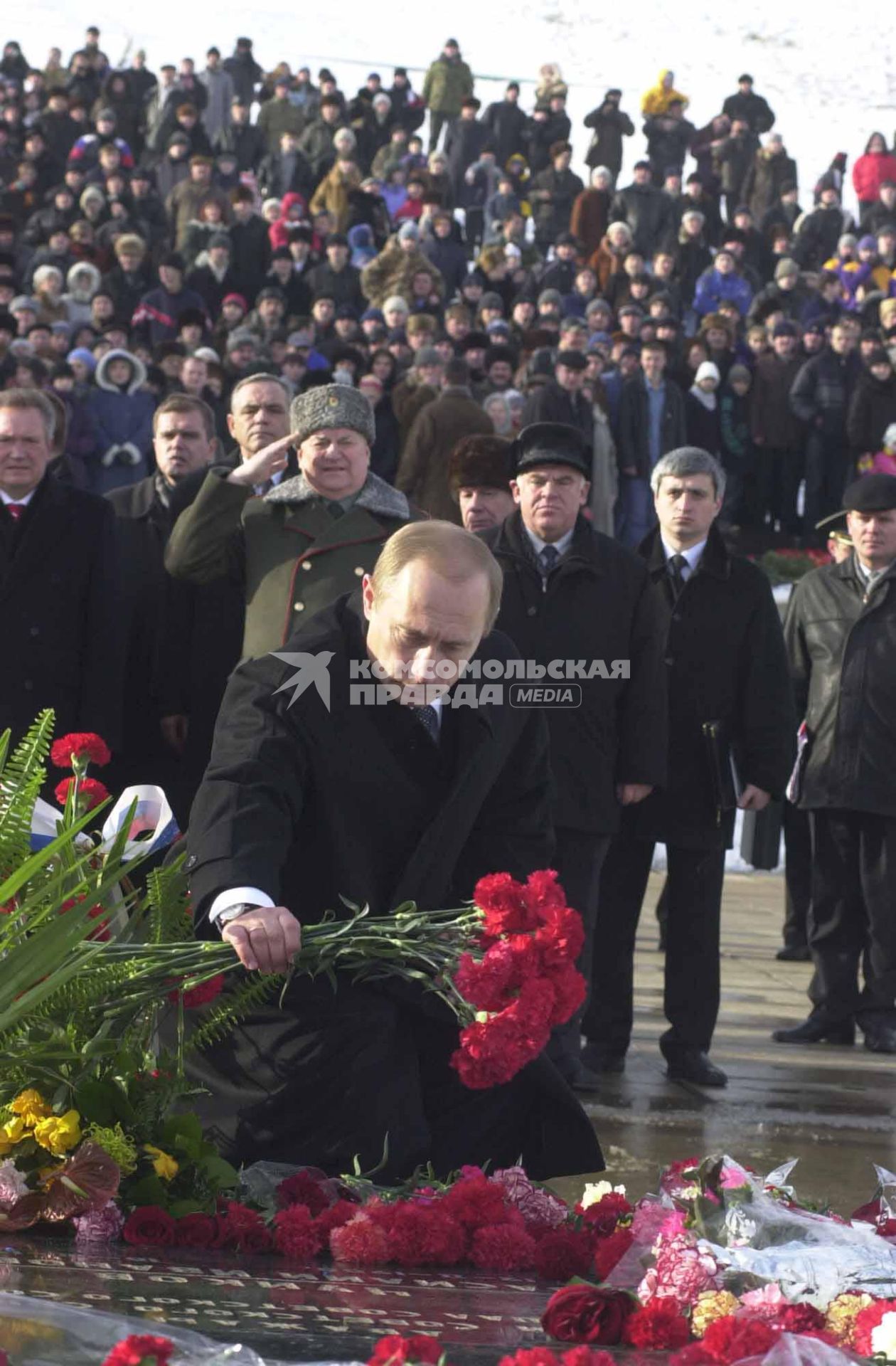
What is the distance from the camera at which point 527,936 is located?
3693mm

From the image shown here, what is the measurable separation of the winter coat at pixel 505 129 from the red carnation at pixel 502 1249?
864 inches

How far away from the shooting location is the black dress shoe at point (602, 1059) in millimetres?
7195

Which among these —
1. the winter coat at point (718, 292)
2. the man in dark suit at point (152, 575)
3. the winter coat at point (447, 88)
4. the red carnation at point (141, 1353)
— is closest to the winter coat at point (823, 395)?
the winter coat at point (718, 292)

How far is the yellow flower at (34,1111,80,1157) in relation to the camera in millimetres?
3721

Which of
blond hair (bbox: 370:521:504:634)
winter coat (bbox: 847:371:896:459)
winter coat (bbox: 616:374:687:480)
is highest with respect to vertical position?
winter coat (bbox: 847:371:896:459)

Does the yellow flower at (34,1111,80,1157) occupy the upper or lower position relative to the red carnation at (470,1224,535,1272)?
upper

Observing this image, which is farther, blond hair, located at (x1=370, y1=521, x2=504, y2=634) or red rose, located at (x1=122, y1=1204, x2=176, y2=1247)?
blond hair, located at (x1=370, y1=521, x2=504, y2=634)

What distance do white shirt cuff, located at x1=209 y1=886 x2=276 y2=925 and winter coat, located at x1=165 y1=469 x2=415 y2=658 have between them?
8.00ft

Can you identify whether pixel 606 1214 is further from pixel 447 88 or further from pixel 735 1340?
pixel 447 88

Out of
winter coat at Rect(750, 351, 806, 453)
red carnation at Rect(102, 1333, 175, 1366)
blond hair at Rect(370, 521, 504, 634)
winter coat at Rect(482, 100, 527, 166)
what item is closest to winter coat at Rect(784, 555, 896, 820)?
blond hair at Rect(370, 521, 504, 634)

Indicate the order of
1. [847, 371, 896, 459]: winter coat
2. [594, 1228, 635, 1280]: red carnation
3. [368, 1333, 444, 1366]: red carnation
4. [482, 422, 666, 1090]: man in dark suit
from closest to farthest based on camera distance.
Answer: [368, 1333, 444, 1366]: red carnation, [594, 1228, 635, 1280]: red carnation, [482, 422, 666, 1090]: man in dark suit, [847, 371, 896, 459]: winter coat

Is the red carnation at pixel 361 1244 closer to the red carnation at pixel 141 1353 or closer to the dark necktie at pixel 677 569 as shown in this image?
the red carnation at pixel 141 1353

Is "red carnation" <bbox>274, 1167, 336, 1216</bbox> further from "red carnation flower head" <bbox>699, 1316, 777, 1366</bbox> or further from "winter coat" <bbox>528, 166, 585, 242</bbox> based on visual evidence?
"winter coat" <bbox>528, 166, 585, 242</bbox>

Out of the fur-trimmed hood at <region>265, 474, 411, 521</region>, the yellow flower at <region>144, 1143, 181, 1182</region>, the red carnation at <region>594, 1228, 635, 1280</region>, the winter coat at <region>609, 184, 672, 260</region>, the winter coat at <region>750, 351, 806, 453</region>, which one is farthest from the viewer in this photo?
the winter coat at <region>609, 184, 672, 260</region>
